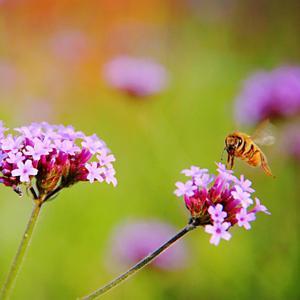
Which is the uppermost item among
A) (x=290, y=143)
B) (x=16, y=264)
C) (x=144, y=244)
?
(x=290, y=143)

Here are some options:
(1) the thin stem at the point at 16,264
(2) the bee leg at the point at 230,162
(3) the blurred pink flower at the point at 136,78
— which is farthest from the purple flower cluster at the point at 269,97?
(1) the thin stem at the point at 16,264

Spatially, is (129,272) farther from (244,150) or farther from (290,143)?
(290,143)

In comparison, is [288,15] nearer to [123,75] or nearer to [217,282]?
[123,75]

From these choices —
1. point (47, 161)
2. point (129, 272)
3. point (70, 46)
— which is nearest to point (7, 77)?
point (70, 46)

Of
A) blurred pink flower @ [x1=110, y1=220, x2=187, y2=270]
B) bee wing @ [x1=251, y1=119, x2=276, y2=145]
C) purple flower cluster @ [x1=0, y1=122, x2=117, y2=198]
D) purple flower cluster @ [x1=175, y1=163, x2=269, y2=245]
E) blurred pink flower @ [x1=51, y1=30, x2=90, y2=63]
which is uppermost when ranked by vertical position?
blurred pink flower @ [x1=51, y1=30, x2=90, y2=63]

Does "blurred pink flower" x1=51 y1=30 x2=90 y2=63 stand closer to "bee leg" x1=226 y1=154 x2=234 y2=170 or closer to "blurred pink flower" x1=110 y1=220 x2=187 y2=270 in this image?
"blurred pink flower" x1=110 y1=220 x2=187 y2=270

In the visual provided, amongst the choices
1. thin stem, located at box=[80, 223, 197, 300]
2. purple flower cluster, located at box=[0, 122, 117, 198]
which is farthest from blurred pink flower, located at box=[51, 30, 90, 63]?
thin stem, located at box=[80, 223, 197, 300]

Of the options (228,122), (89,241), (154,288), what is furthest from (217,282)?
(228,122)

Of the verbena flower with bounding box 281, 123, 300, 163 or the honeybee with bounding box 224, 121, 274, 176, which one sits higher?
the verbena flower with bounding box 281, 123, 300, 163
